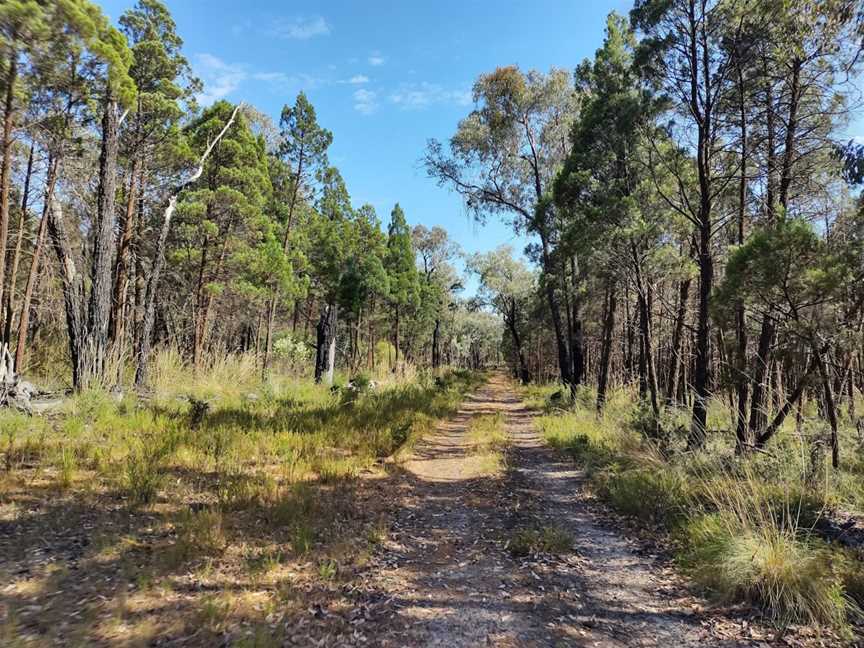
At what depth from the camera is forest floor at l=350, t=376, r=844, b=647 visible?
8.48ft

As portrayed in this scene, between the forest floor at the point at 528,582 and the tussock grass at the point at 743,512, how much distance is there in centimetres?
21

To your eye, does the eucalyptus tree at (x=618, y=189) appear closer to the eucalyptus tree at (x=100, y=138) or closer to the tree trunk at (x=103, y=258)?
the eucalyptus tree at (x=100, y=138)

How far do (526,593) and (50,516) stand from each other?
3.75 metres

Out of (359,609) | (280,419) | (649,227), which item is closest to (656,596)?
(359,609)

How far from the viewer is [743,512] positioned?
11.3 feet

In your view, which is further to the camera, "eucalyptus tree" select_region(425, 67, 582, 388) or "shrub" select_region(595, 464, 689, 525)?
"eucalyptus tree" select_region(425, 67, 582, 388)

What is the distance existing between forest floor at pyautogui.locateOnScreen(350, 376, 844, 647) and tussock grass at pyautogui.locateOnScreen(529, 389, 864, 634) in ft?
0.69

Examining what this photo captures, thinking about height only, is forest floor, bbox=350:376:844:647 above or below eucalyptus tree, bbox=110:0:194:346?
below

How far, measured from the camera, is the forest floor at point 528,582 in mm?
2584

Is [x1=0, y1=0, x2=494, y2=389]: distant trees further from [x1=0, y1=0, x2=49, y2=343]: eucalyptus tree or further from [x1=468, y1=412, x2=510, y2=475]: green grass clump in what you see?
[x1=468, y1=412, x2=510, y2=475]: green grass clump

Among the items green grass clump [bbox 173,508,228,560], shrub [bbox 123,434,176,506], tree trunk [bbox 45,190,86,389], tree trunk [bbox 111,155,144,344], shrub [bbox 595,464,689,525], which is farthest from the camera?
tree trunk [bbox 111,155,144,344]

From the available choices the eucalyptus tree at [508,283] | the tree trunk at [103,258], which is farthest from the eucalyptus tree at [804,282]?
the eucalyptus tree at [508,283]

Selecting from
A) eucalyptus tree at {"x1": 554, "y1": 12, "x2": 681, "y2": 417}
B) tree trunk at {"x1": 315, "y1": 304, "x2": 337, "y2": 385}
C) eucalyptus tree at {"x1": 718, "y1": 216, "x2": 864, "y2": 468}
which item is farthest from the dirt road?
tree trunk at {"x1": 315, "y1": 304, "x2": 337, "y2": 385}

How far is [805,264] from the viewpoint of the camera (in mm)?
4594
